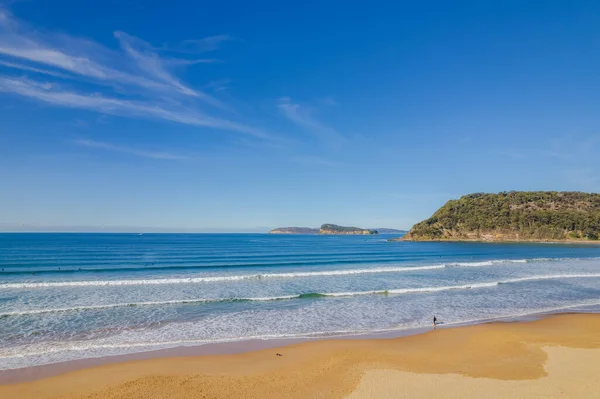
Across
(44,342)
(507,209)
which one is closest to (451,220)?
(507,209)

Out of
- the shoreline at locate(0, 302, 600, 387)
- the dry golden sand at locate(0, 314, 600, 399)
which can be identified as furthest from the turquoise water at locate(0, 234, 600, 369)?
the dry golden sand at locate(0, 314, 600, 399)

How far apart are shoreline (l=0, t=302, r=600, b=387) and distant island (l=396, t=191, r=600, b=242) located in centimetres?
9863

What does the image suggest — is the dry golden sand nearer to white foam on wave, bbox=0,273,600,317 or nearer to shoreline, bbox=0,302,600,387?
shoreline, bbox=0,302,600,387

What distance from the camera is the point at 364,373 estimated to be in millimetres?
9445

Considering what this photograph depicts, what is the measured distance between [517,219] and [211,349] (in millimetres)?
114055

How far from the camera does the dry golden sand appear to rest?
830cm

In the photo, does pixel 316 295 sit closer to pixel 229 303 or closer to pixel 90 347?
pixel 229 303

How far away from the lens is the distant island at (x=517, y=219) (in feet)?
317

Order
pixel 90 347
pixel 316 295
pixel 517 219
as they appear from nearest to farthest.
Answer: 1. pixel 90 347
2. pixel 316 295
3. pixel 517 219

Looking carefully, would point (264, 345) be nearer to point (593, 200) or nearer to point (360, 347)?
point (360, 347)

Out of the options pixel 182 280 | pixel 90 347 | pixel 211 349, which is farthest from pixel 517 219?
pixel 90 347

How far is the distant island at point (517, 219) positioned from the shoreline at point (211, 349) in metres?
98.6

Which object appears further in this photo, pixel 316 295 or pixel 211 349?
pixel 316 295

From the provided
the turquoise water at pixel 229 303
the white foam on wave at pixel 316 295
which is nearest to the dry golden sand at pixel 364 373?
the turquoise water at pixel 229 303
